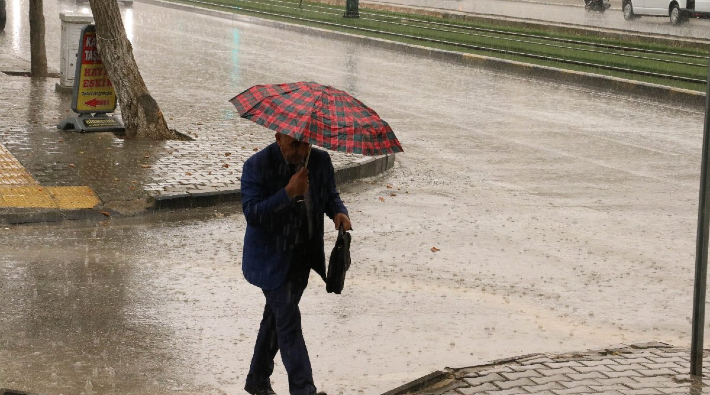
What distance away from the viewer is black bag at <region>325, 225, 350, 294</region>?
16.8 ft

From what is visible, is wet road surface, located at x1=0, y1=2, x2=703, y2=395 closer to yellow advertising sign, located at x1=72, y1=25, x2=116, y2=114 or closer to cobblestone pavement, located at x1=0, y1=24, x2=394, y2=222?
cobblestone pavement, located at x1=0, y1=24, x2=394, y2=222

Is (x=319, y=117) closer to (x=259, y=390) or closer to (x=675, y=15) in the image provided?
(x=259, y=390)

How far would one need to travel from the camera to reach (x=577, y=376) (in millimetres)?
5684

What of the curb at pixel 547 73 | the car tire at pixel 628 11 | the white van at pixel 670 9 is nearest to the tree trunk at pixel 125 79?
the curb at pixel 547 73

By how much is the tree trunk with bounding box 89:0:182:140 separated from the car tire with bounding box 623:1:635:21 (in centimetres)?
3143

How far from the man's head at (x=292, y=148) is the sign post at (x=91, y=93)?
869cm

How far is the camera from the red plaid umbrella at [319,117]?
486cm

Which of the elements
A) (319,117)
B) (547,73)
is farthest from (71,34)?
(319,117)

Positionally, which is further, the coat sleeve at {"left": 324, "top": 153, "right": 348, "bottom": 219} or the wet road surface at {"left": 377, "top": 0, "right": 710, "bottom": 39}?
the wet road surface at {"left": 377, "top": 0, "right": 710, "bottom": 39}

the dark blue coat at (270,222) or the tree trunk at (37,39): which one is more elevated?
the dark blue coat at (270,222)

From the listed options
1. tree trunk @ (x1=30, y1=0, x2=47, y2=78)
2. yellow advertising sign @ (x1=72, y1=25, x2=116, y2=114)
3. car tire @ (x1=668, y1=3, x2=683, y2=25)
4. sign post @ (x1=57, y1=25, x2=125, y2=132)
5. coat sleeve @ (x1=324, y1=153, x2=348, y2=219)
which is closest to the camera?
coat sleeve @ (x1=324, y1=153, x2=348, y2=219)

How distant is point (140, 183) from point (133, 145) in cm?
223

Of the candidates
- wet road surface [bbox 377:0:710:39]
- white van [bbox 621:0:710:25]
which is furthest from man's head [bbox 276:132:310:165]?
white van [bbox 621:0:710:25]

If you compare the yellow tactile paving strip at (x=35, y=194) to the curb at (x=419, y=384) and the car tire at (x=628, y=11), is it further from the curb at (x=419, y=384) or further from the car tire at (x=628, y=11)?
the car tire at (x=628, y=11)
